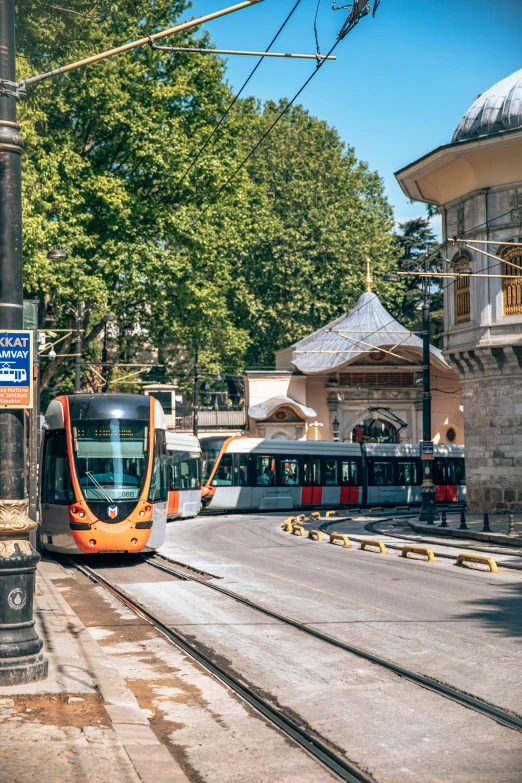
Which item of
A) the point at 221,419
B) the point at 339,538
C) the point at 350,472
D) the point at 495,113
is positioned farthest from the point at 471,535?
the point at 221,419

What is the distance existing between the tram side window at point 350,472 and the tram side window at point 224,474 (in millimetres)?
5385

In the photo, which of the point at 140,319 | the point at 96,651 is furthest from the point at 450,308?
the point at 96,651

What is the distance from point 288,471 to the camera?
40.8m

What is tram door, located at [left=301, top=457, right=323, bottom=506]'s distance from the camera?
4116 centimetres

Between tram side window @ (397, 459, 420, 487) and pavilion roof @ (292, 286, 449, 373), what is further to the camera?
pavilion roof @ (292, 286, 449, 373)

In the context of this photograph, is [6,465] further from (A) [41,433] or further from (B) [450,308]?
(B) [450,308]

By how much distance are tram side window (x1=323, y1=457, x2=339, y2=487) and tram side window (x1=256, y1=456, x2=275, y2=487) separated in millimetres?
2497

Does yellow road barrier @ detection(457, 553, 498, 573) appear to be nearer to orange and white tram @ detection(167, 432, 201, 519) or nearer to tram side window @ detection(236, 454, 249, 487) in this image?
orange and white tram @ detection(167, 432, 201, 519)

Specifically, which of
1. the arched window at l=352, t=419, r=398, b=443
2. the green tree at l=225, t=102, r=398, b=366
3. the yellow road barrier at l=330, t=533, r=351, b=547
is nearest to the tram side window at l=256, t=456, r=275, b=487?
the yellow road barrier at l=330, t=533, r=351, b=547

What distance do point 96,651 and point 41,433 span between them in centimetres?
1121

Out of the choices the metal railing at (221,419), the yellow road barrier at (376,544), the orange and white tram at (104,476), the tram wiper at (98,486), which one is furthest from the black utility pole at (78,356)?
the metal railing at (221,419)

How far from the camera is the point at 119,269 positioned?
3728 centimetres

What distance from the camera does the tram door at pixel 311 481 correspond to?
4116 cm

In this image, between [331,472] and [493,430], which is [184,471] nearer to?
[331,472]
